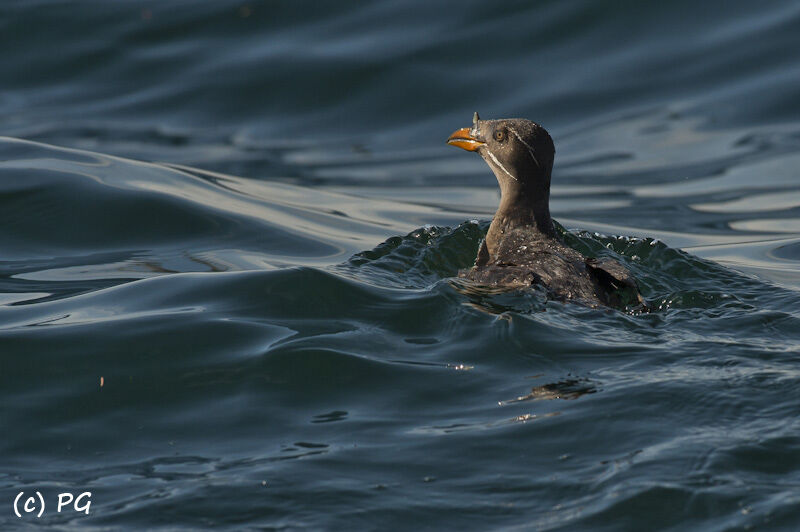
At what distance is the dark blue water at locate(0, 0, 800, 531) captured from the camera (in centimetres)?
459

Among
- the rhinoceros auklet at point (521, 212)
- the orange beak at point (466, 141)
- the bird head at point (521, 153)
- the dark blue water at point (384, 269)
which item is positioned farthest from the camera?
the orange beak at point (466, 141)

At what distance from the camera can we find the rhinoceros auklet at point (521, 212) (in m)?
7.22

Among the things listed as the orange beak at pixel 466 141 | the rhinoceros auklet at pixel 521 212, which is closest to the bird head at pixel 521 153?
the rhinoceros auklet at pixel 521 212

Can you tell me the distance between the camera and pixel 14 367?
6270 millimetres

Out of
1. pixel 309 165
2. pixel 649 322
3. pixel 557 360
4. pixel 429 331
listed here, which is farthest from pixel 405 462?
pixel 309 165

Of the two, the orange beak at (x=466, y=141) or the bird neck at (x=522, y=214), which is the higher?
the orange beak at (x=466, y=141)

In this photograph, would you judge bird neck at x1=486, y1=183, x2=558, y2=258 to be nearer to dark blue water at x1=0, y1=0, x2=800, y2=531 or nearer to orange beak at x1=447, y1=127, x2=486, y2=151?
orange beak at x1=447, y1=127, x2=486, y2=151

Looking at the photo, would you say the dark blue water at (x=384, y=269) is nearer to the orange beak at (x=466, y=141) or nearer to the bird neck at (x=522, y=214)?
the bird neck at (x=522, y=214)

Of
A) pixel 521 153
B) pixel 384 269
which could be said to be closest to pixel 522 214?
pixel 521 153

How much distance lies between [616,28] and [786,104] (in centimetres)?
302

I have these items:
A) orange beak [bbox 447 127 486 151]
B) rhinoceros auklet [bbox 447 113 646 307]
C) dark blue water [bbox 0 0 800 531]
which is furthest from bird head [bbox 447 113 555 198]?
dark blue water [bbox 0 0 800 531]

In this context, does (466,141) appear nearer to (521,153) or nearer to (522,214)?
(521,153)

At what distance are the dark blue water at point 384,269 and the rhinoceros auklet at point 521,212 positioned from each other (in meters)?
0.45

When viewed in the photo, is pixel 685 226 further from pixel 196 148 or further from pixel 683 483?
pixel 683 483
